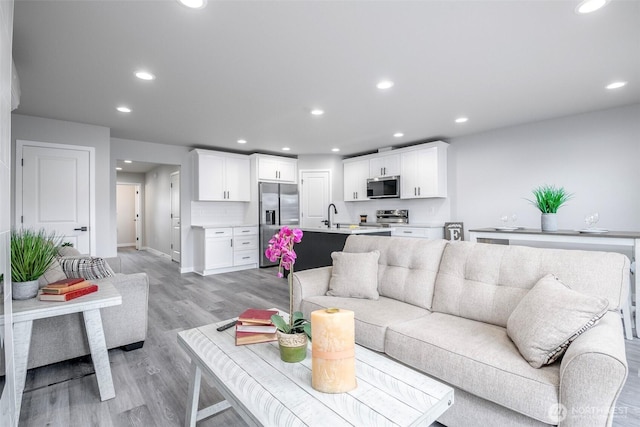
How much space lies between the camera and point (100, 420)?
5.51 ft

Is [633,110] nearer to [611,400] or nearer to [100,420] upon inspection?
[611,400]

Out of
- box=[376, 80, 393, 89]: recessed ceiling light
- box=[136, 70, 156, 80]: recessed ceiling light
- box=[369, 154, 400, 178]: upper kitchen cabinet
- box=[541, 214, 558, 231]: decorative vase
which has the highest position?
box=[136, 70, 156, 80]: recessed ceiling light

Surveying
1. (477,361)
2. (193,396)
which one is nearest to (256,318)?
(193,396)

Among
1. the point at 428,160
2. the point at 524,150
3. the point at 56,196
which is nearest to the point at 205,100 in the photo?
the point at 56,196

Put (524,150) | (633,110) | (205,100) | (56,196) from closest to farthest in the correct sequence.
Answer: (205,100), (633,110), (56,196), (524,150)

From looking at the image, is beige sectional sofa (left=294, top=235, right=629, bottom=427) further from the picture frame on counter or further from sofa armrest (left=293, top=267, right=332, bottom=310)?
the picture frame on counter

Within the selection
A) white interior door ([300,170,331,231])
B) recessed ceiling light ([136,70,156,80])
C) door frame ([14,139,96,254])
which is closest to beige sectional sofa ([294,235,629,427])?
recessed ceiling light ([136,70,156,80])

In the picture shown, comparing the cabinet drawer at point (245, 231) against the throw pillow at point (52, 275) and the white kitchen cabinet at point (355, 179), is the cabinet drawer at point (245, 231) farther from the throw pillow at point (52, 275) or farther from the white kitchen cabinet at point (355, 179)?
the throw pillow at point (52, 275)

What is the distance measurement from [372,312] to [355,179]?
4.86 metres

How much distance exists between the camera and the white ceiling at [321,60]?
196 cm

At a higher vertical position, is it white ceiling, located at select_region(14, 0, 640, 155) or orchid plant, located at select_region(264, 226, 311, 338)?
white ceiling, located at select_region(14, 0, 640, 155)

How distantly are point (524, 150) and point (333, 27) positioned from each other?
3.92 meters

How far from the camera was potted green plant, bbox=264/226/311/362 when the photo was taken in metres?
1.28

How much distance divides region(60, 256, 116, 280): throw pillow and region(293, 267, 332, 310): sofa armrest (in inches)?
59.9
